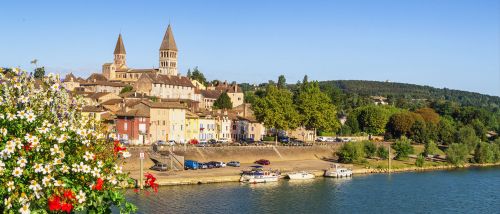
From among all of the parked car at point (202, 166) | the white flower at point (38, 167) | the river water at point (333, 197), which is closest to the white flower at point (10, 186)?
the white flower at point (38, 167)

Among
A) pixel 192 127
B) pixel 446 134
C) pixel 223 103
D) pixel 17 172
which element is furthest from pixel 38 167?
pixel 223 103

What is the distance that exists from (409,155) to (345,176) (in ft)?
99.8

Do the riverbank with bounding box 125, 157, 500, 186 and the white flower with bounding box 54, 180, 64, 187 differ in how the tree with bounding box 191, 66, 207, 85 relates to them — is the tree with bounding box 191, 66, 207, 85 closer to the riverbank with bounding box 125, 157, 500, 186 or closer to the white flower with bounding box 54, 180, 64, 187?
the riverbank with bounding box 125, 157, 500, 186

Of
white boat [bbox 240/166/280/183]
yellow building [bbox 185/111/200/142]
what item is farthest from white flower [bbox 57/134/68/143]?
yellow building [bbox 185/111/200/142]

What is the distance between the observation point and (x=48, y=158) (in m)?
14.6

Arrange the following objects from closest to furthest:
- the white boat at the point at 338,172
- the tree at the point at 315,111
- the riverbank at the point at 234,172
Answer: the riverbank at the point at 234,172 < the white boat at the point at 338,172 < the tree at the point at 315,111

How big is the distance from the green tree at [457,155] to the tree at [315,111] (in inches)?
766

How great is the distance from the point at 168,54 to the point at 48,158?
526 feet

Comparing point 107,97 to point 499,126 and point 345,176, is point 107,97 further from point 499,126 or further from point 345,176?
point 499,126

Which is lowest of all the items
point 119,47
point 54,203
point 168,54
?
point 54,203

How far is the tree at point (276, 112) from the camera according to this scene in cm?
10000

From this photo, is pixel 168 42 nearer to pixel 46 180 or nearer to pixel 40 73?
pixel 40 73

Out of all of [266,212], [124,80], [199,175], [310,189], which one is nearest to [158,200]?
[266,212]

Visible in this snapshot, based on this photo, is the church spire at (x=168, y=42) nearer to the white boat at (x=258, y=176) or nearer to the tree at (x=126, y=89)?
the tree at (x=126, y=89)
